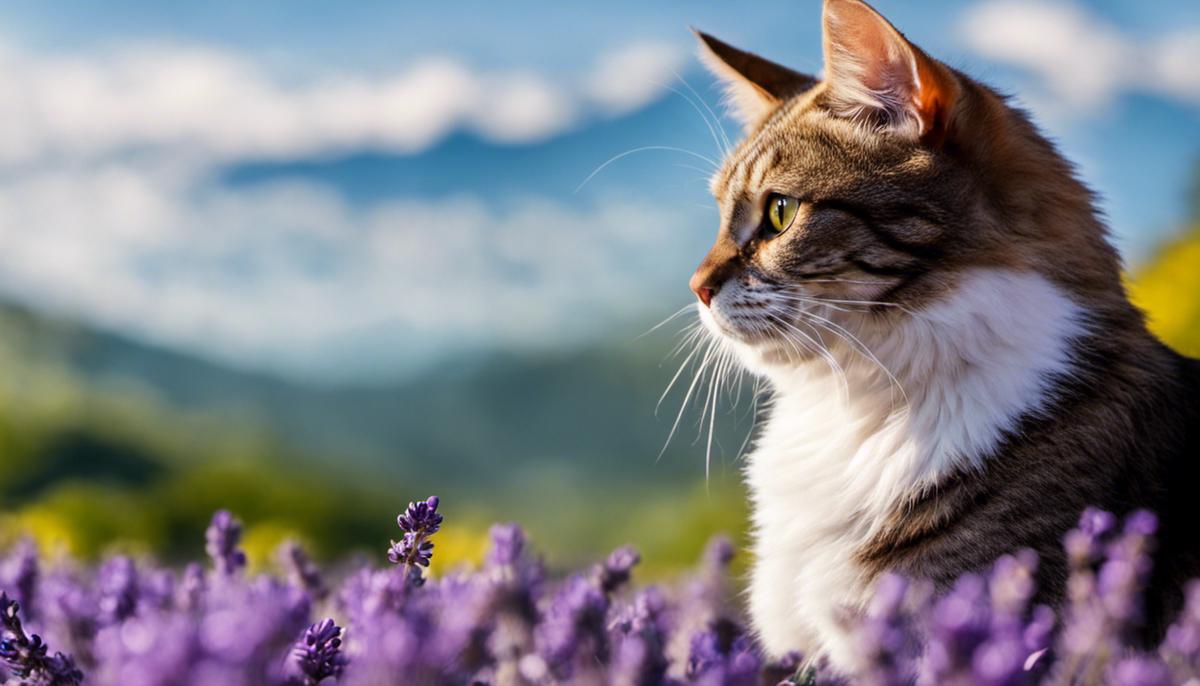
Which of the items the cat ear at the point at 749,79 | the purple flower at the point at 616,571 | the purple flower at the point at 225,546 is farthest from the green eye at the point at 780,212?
the purple flower at the point at 225,546

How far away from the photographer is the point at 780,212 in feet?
7.17

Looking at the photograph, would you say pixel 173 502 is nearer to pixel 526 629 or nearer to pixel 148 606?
pixel 148 606

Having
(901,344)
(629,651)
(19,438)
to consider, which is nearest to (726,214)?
(901,344)

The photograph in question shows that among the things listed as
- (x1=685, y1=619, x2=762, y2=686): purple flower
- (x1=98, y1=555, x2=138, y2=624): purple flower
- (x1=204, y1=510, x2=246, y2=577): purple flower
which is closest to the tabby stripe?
(x1=685, y1=619, x2=762, y2=686): purple flower

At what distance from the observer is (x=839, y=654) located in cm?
161

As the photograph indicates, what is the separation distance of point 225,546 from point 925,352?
1.30 meters

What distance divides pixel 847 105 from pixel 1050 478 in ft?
2.95

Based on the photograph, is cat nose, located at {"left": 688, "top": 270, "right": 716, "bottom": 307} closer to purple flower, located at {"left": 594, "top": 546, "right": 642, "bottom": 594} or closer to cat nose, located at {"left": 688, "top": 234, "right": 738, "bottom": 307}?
cat nose, located at {"left": 688, "top": 234, "right": 738, "bottom": 307}

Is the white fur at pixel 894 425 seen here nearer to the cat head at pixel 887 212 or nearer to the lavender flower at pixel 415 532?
the cat head at pixel 887 212

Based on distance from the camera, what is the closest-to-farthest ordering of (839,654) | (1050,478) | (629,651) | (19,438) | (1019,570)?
(629,651), (1019,570), (839,654), (1050,478), (19,438)

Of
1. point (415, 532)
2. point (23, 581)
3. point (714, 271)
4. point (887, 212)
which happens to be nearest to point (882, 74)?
point (887, 212)

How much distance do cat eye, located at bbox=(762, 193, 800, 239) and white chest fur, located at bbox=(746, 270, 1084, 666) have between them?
305 mm

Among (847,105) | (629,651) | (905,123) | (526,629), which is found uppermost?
(847,105)

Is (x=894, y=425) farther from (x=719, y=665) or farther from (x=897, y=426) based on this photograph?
(x=719, y=665)
